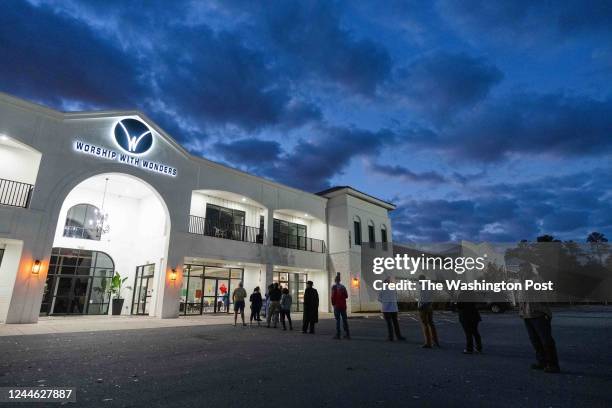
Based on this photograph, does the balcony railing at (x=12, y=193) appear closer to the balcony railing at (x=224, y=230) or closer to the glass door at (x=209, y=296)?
the balcony railing at (x=224, y=230)

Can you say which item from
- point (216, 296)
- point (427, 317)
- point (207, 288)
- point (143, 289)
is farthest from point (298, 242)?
point (427, 317)

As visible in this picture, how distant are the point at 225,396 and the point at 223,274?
17.6 meters

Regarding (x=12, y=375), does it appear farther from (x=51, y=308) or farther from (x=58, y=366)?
(x=51, y=308)

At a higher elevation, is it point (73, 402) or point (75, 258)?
point (75, 258)

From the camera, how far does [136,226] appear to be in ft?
67.2

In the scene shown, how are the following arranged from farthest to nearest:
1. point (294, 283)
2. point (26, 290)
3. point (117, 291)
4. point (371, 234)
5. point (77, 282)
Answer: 1. point (371, 234)
2. point (294, 283)
3. point (117, 291)
4. point (77, 282)
5. point (26, 290)

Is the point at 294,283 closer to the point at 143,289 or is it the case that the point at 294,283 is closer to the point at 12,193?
the point at 143,289

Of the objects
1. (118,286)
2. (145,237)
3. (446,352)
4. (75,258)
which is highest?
(145,237)

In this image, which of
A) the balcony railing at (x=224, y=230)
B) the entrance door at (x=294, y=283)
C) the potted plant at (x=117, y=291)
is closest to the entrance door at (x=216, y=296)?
the balcony railing at (x=224, y=230)

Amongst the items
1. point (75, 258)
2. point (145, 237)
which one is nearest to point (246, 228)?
point (145, 237)

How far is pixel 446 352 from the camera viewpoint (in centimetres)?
716

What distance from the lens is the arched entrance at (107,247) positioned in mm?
17422

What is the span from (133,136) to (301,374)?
15.8 m

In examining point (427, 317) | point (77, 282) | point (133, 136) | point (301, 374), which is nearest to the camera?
point (301, 374)
